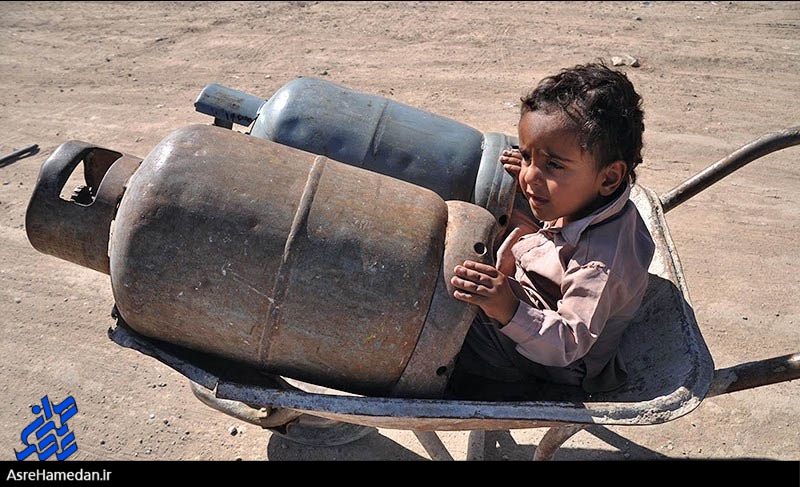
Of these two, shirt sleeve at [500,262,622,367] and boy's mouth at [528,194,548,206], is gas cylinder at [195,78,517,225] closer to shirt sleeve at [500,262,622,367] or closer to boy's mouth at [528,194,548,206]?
boy's mouth at [528,194,548,206]

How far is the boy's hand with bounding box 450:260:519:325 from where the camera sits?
182 centimetres

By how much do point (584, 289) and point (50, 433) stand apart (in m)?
2.56

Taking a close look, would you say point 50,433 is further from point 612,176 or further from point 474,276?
point 612,176

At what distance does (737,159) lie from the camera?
104 inches

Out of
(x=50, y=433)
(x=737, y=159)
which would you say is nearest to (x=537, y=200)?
(x=737, y=159)

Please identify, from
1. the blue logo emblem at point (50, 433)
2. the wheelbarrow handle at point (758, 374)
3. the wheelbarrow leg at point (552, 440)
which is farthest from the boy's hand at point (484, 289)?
the blue logo emblem at point (50, 433)

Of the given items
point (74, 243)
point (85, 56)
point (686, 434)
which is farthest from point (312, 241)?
point (85, 56)

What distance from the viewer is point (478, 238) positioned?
1.94 meters

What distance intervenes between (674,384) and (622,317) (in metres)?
0.27

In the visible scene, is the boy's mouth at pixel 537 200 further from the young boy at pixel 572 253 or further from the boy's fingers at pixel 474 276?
the boy's fingers at pixel 474 276

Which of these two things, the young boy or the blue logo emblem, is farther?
the blue logo emblem
